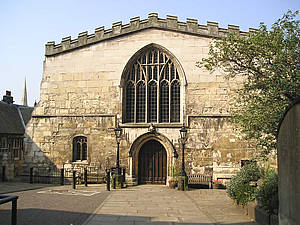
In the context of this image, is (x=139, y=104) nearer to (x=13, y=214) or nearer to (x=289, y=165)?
(x=13, y=214)

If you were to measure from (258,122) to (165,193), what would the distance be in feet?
20.2

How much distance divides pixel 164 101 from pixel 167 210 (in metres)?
8.51

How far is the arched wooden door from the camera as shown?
1680cm

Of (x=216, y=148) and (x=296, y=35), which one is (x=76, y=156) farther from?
(x=296, y=35)

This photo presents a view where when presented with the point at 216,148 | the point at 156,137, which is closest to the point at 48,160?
the point at 156,137

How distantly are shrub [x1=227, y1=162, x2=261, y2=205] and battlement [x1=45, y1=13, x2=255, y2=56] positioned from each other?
8665mm

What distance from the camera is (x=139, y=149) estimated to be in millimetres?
16828

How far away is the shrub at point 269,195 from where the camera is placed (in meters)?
7.12

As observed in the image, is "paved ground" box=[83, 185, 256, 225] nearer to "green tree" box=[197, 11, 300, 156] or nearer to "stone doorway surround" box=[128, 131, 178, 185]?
"green tree" box=[197, 11, 300, 156]

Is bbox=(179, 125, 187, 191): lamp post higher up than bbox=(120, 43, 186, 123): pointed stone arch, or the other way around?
bbox=(120, 43, 186, 123): pointed stone arch

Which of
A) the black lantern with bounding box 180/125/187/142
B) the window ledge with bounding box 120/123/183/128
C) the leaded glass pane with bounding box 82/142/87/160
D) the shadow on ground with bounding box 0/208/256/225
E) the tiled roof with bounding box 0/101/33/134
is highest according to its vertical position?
the tiled roof with bounding box 0/101/33/134

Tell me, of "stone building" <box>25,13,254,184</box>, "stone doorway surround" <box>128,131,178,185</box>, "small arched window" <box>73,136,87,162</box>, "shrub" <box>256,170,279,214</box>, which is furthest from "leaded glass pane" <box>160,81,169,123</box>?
"shrub" <box>256,170,279,214</box>

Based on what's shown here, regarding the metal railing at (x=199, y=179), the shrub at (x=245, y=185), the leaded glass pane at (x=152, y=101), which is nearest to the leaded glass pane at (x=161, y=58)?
the leaded glass pane at (x=152, y=101)

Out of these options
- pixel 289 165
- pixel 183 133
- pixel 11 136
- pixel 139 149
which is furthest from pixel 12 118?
pixel 289 165
